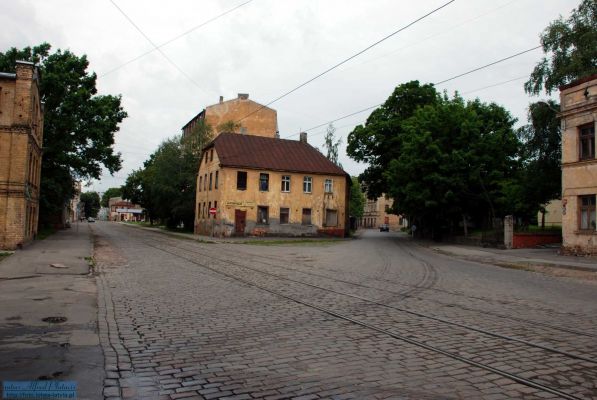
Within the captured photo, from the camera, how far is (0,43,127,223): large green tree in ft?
113

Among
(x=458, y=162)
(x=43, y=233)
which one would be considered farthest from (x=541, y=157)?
(x=43, y=233)

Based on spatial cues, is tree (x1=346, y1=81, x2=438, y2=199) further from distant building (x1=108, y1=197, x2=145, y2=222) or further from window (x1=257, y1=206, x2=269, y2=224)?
distant building (x1=108, y1=197, x2=145, y2=222)

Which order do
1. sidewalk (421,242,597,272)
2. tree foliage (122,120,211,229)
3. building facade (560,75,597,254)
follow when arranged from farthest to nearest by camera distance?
1. tree foliage (122,120,211,229)
2. building facade (560,75,597,254)
3. sidewalk (421,242,597,272)

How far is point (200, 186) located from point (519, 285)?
4076 centimetres

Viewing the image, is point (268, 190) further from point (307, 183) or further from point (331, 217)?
point (331, 217)

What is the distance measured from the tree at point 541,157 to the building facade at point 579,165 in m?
5.21

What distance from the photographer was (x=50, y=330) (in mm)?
7012

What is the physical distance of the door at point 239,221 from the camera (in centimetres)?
4294

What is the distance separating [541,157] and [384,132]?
1915 centimetres

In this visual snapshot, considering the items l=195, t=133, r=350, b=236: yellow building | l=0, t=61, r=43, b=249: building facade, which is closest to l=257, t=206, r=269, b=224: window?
l=195, t=133, r=350, b=236: yellow building

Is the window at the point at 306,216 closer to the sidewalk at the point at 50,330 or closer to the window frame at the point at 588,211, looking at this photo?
the window frame at the point at 588,211

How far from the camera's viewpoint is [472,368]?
17.9 feet

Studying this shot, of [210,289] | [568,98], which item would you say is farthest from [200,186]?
[210,289]

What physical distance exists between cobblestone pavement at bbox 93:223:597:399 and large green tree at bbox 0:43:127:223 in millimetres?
26411
